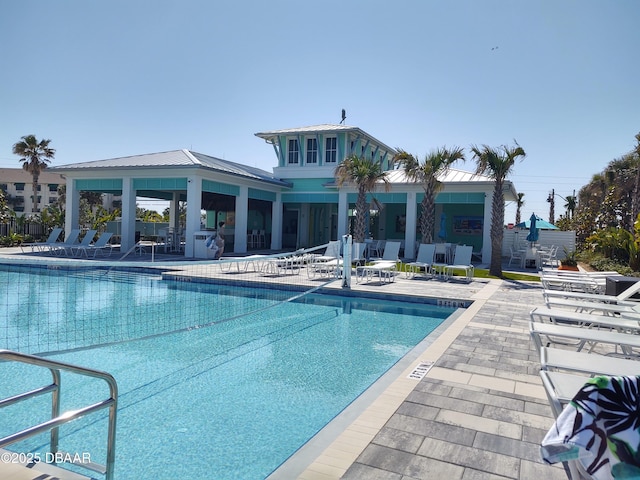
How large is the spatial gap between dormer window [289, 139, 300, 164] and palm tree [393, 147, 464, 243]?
9705mm

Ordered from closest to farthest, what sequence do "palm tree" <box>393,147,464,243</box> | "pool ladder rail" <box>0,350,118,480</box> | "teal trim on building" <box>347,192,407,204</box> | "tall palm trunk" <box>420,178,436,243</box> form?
"pool ladder rail" <box>0,350,118,480</box> → "palm tree" <box>393,147,464,243</box> → "tall palm trunk" <box>420,178,436,243</box> → "teal trim on building" <box>347,192,407,204</box>

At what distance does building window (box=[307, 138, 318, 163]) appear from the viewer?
25541 millimetres

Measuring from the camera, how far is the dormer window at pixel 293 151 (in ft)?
85.7

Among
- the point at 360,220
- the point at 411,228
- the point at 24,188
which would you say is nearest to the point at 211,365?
the point at 360,220

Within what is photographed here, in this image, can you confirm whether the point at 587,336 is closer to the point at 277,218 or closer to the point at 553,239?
the point at 553,239

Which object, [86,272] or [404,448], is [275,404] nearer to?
[404,448]

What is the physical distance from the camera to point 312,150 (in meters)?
25.7

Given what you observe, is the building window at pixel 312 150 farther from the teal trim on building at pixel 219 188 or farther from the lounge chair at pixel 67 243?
the lounge chair at pixel 67 243

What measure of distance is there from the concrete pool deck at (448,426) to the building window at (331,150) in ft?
64.9

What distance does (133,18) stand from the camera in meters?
14.2

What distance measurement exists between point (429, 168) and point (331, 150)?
29.8 feet

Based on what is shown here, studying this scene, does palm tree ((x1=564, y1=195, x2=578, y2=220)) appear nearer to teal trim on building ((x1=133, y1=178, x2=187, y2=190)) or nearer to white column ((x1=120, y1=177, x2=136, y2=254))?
teal trim on building ((x1=133, y1=178, x2=187, y2=190))

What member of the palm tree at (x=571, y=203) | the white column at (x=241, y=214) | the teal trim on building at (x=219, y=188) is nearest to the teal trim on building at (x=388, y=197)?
the white column at (x=241, y=214)

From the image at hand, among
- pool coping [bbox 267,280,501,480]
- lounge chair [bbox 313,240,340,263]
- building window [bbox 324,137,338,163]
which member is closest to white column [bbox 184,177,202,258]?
lounge chair [bbox 313,240,340,263]
